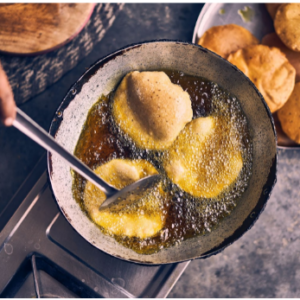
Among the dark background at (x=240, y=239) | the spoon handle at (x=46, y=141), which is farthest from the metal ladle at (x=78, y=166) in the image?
the dark background at (x=240, y=239)

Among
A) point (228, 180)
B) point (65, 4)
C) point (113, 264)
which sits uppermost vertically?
point (65, 4)

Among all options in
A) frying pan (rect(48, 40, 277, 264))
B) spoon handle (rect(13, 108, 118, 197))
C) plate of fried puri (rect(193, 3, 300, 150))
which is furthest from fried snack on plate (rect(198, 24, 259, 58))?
spoon handle (rect(13, 108, 118, 197))

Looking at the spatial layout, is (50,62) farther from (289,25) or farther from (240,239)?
(240,239)

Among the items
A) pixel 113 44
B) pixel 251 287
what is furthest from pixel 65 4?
pixel 251 287

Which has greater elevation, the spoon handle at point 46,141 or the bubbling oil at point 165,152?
the spoon handle at point 46,141

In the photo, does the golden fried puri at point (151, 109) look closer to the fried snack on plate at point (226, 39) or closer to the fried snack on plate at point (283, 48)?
the fried snack on plate at point (226, 39)

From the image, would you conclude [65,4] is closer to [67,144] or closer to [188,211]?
[67,144]

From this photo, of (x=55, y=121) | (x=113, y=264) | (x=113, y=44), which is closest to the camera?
(x=55, y=121)

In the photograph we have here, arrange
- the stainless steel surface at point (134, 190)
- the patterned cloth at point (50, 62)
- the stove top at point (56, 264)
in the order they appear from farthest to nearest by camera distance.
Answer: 1. the patterned cloth at point (50, 62)
2. the stove top at point (56, 264)
3. the stainless steel surface at point (134, 190)
